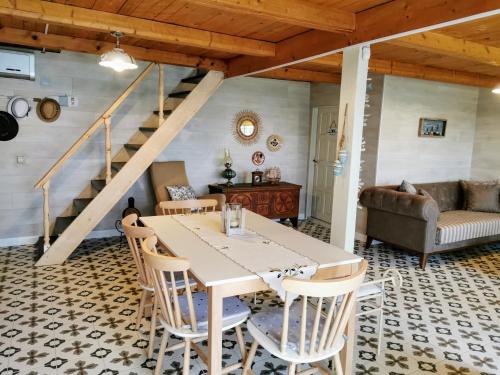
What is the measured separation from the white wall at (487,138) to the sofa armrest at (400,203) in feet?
7.57

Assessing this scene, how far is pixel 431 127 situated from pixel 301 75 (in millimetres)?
2202

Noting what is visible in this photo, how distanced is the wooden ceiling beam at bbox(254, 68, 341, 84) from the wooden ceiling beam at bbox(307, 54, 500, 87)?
0.54 meters

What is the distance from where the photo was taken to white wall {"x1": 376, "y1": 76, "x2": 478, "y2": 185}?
5500mm

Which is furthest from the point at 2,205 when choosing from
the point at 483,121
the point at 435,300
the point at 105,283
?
the point at 483,121

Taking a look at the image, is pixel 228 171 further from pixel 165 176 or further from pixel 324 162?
pixel 324 162

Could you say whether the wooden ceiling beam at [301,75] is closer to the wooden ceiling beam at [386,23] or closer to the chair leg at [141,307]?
the wooden ceiling beam at [386,23]

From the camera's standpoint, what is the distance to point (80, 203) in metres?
4.92

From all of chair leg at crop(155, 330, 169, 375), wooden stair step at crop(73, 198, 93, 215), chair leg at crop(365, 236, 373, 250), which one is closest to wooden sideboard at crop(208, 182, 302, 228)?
chair leg at crop(365, 236, 373, 250)

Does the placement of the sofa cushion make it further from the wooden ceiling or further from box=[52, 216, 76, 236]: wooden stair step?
box=[52, 216, 76, 236]: wooden stair step

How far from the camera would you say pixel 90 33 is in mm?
3945

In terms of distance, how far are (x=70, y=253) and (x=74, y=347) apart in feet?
6.35

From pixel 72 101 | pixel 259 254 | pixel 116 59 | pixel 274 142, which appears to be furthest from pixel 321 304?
pixel 274 142

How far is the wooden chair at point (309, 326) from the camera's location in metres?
1.77

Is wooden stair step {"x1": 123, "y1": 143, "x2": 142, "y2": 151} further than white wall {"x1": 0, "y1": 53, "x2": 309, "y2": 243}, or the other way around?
wooden stair step {"x1": 123, "y1": 143, "x2": 142, "y2": 151}
